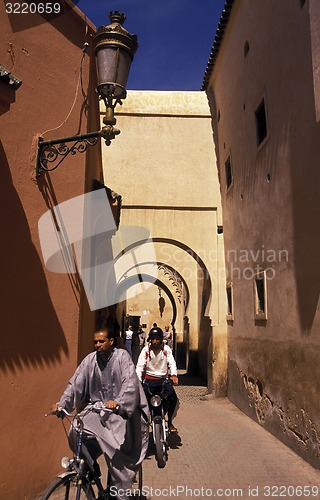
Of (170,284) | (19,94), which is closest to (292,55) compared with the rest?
(19,94)

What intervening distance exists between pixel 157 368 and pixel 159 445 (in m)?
1.08

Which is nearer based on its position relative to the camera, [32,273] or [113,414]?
[113,414]

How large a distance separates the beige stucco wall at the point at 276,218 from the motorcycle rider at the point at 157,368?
66.9 inches

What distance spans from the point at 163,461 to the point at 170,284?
1974 cm

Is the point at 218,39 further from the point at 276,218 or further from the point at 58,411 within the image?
the point at 58,411

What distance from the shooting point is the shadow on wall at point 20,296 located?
3.68 metres

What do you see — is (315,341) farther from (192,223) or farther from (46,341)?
(192,223)

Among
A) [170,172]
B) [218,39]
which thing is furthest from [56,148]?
[218,39]

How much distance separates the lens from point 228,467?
4.97 metres

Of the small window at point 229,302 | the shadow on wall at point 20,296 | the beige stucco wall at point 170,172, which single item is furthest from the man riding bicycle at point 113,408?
the beige stucco wall at point 170,172

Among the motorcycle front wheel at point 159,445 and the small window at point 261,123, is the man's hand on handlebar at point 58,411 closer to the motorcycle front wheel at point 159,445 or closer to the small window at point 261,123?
the motorcycle front wheel at point 159,445

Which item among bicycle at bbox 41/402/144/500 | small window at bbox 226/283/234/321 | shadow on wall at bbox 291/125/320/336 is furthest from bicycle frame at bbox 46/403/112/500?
small window at bbox 226/283/234/321

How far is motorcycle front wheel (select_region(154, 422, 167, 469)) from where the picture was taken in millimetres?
4748

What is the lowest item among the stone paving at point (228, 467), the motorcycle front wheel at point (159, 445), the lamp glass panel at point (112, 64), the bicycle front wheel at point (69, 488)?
the stone paving at point (228, 467)
